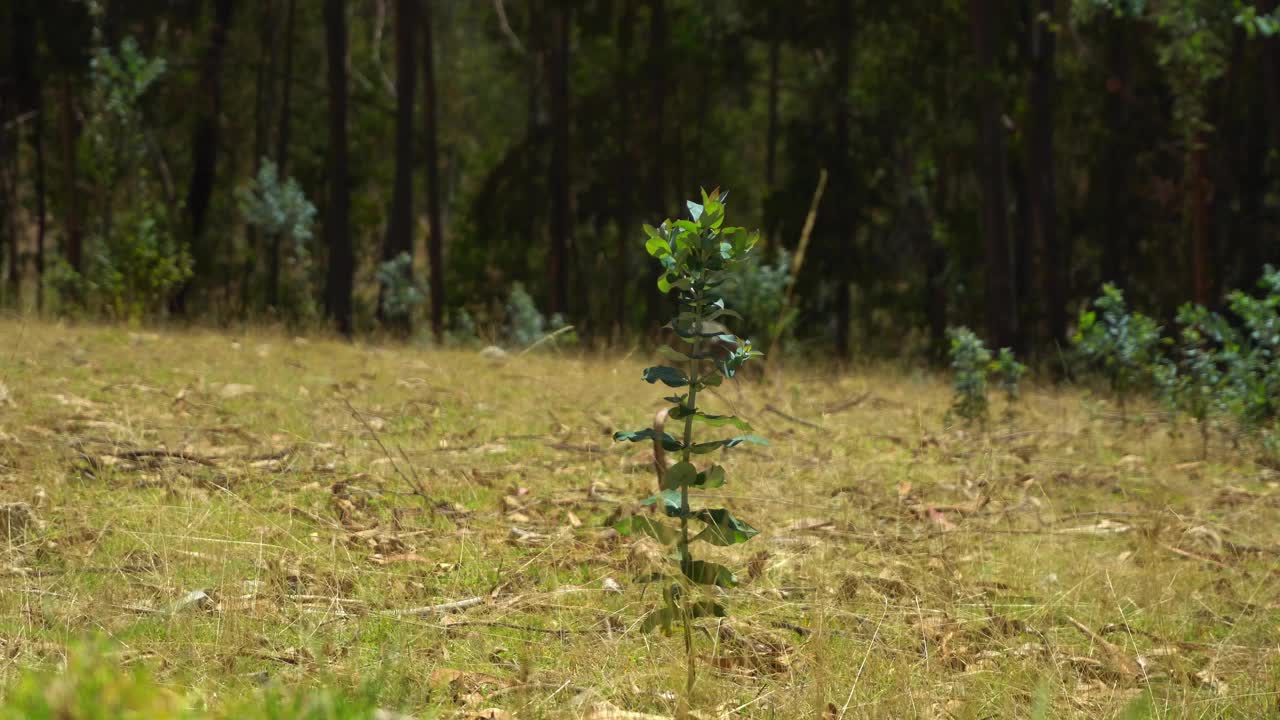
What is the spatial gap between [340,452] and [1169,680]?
3358 mm

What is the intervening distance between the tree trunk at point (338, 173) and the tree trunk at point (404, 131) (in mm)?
810

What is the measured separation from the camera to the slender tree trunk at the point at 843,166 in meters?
21.0

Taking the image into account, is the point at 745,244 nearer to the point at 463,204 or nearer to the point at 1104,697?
Result: the point at 1104,697

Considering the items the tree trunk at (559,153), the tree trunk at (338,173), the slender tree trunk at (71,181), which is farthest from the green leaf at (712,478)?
the slender tree trunk at (71,181)

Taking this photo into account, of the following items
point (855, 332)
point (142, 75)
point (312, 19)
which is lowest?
point (855, 332)

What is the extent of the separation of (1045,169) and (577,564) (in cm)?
1447

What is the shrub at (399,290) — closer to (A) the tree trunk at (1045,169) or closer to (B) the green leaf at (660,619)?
(A) the tree trunk at (1045,169)

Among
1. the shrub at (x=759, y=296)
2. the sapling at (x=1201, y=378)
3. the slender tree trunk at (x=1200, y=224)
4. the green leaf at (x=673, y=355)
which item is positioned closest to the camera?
the green leaf at (x=673, y=355)

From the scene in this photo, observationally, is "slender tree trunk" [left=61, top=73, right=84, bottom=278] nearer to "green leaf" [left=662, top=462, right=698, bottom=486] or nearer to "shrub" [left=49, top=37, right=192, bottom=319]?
"shrub" [left=49, top=37, right=192, bottom=319]

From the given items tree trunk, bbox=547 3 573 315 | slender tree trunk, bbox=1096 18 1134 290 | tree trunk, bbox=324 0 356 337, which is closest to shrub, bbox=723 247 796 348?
tree trunk, bbox=324 0 356 337

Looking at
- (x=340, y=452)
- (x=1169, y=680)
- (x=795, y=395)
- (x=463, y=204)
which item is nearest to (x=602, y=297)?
(x=463, y=204)

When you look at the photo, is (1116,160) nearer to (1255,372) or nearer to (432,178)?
(432,178)

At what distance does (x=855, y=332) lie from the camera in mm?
26328

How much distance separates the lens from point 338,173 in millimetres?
16609
